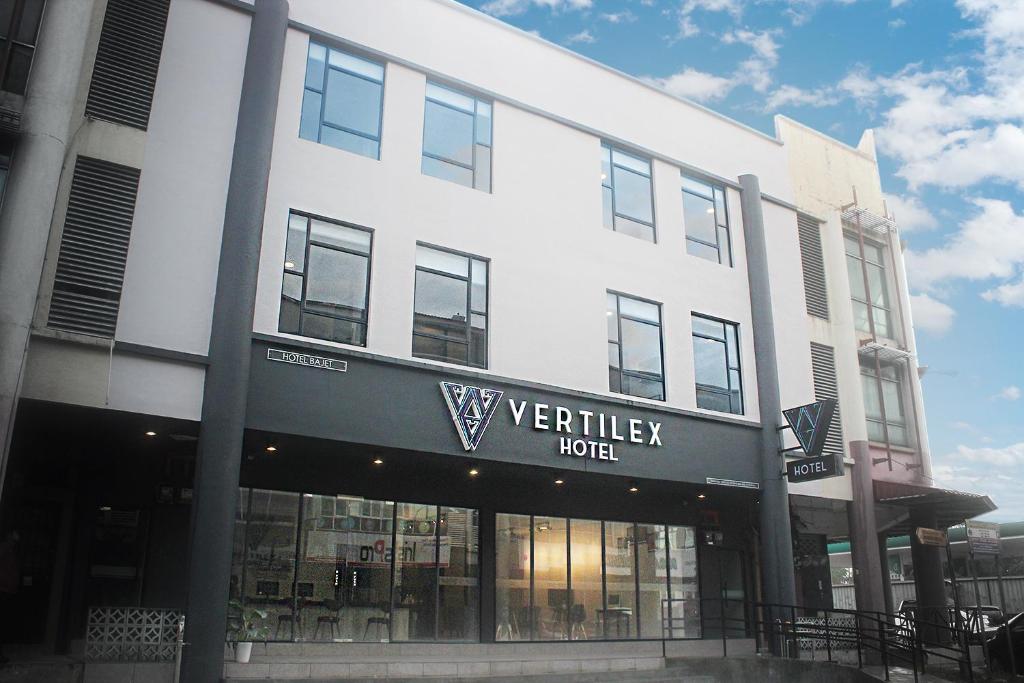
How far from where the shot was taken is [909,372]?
25.1 metres

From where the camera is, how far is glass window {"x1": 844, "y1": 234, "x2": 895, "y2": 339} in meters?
24.8

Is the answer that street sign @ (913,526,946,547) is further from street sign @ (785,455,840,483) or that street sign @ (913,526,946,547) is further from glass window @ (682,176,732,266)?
glass window @ (682,176,732,266)

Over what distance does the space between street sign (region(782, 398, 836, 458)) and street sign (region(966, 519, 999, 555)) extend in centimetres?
324

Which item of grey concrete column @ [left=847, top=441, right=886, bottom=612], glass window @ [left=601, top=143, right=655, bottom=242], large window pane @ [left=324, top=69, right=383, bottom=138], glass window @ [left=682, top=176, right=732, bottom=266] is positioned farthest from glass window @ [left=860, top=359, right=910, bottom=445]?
large window pane @ [left=324, top=69, right=383, bottom=138]

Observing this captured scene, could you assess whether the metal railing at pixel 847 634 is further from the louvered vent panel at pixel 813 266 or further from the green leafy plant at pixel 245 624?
the green leafy plant at pixel 245 624

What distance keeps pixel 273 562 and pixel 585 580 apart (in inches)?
280

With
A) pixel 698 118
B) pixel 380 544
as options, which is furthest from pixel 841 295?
pixel 380 544

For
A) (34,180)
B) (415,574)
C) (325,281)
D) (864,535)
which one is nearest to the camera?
(34,180)

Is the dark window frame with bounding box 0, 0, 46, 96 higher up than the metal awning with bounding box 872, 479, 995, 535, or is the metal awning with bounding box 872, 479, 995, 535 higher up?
the dark window frame with bounding box 0, 0, 46, 96

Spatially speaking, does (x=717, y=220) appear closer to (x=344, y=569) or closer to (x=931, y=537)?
(x=931, y=537)

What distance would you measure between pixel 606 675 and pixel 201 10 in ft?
46.5

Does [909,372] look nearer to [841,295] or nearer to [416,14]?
[841,295]

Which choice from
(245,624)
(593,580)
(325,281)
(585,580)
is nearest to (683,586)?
(593,580)

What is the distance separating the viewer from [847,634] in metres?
20.4
